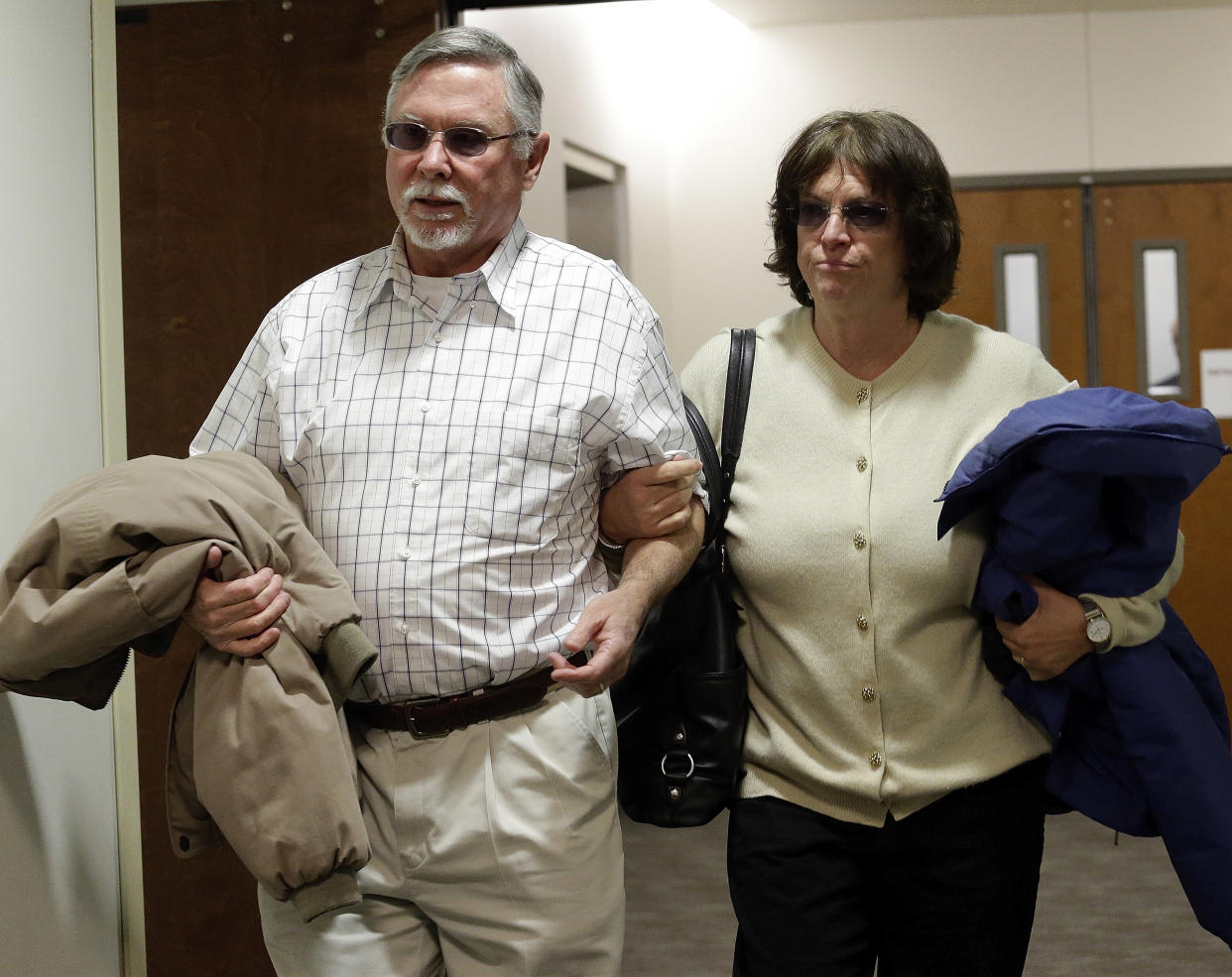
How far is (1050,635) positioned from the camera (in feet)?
5.85

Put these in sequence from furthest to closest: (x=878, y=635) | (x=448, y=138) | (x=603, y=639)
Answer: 1. (x=878, y=635)
2. (x=448, y=138)
3. (x=603, y=639)

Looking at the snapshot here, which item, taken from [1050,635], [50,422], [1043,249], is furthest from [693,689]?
[1043,249]

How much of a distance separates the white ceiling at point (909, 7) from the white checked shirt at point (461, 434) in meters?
4.78

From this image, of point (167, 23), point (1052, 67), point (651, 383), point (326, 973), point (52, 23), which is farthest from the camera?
point (1052, 67)

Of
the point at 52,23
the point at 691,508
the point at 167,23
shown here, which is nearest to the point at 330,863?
the point at 691,508

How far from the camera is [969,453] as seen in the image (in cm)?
175

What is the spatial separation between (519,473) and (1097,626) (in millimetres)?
826

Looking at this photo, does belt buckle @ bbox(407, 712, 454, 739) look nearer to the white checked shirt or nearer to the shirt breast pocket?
the white checked shirt

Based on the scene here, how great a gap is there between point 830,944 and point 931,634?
1.53ft

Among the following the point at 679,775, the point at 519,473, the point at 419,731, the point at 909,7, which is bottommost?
the point at 679,775

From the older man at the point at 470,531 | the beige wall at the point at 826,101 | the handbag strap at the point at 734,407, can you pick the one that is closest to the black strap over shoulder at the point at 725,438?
the handbag strap at the point at 734,407

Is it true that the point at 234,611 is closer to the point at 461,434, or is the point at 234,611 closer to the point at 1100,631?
the point at 461,434

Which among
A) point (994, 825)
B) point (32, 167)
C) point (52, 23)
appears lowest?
point (994, 825)

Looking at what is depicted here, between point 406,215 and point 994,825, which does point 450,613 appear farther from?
point 994,825
